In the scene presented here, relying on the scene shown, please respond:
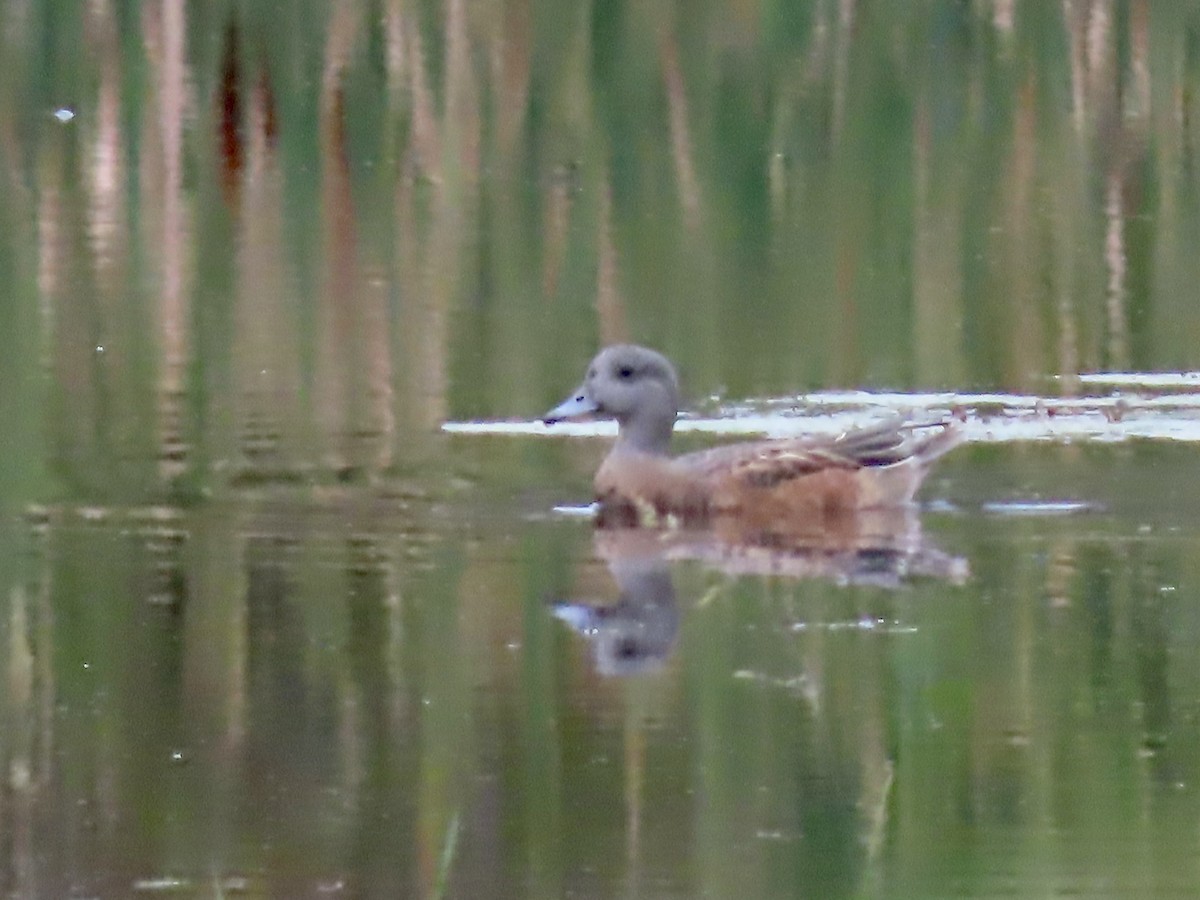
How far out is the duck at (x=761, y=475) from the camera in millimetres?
9289

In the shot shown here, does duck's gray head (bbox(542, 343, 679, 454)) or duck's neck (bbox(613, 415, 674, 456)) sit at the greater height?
duck's gray head (bbox(542, 343, 679, 454))

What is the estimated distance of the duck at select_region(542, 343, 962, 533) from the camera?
9289mm

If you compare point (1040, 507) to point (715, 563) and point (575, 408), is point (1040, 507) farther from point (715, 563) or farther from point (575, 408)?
point (575, 408)

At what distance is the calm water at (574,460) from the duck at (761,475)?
19cm

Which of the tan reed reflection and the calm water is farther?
the tan reed reflection

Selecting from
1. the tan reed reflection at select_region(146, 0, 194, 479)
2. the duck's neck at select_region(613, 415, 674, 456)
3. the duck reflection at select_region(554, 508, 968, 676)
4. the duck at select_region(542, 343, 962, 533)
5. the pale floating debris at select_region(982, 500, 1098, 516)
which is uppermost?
the tan reed reflection at select_region(146, 0, 194, 479)

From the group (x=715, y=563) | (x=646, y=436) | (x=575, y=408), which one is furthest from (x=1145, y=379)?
(x=715, y=563)

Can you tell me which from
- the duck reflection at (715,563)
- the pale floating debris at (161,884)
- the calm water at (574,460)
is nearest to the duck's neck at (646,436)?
the calm water at (574,460)

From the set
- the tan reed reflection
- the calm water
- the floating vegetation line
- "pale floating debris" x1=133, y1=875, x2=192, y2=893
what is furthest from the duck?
"pale floating debris" x1=133, y1=875, x2=192, y2=893

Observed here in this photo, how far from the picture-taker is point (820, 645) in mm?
7207

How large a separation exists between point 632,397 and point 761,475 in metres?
0.64

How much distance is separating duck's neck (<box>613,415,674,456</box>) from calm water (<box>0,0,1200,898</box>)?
237 millimetres

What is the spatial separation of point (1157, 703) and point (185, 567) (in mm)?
2739

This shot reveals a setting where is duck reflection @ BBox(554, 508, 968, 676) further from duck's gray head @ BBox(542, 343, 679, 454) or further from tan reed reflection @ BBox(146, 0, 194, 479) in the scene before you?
tan reed reflection @ BBox(146, 0, 194, 479)
